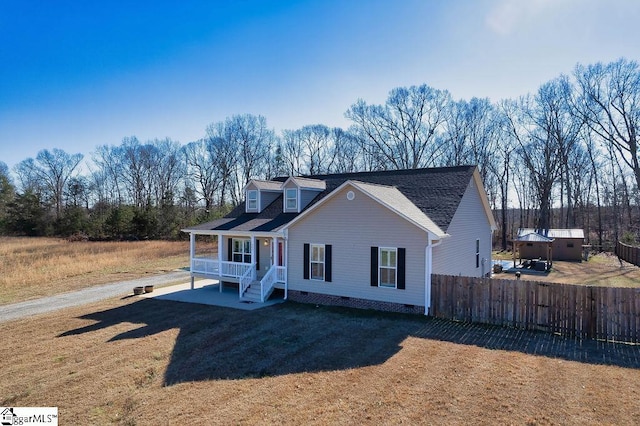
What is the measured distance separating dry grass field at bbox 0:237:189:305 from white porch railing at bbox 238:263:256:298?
10390 millimetres

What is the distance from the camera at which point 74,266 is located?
86.6 feet

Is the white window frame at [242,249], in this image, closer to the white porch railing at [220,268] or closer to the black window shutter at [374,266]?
the white porch railing at [220,268]

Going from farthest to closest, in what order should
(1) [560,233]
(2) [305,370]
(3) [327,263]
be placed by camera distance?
(1) [560,233] < (3) [327,263] < (2) [305,370]

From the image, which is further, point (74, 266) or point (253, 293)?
point (74, 266)

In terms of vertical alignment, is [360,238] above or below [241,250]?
above

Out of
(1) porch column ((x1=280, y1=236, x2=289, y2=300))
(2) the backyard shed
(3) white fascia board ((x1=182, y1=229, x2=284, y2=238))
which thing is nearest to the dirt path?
(3) white fascia board ((x1=182, y1=229, x2=284, y2=238))

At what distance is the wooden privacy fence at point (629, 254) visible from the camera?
95.4 feet

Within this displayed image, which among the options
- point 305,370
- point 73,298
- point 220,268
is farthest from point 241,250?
point 305,370

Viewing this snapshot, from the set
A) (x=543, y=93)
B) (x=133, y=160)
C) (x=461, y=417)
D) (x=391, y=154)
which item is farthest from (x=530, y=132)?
(x=133, y=160)

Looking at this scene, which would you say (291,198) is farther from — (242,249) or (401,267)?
(401,267)

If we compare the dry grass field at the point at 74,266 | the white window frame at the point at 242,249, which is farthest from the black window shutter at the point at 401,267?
the dry grass field at the point at 74,266

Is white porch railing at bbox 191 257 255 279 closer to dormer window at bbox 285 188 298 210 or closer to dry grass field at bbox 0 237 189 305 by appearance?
dormer window at bbox 285 188 298 210

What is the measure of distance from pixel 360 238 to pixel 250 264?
576cm

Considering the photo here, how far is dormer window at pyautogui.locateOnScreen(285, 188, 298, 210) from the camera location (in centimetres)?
1902
